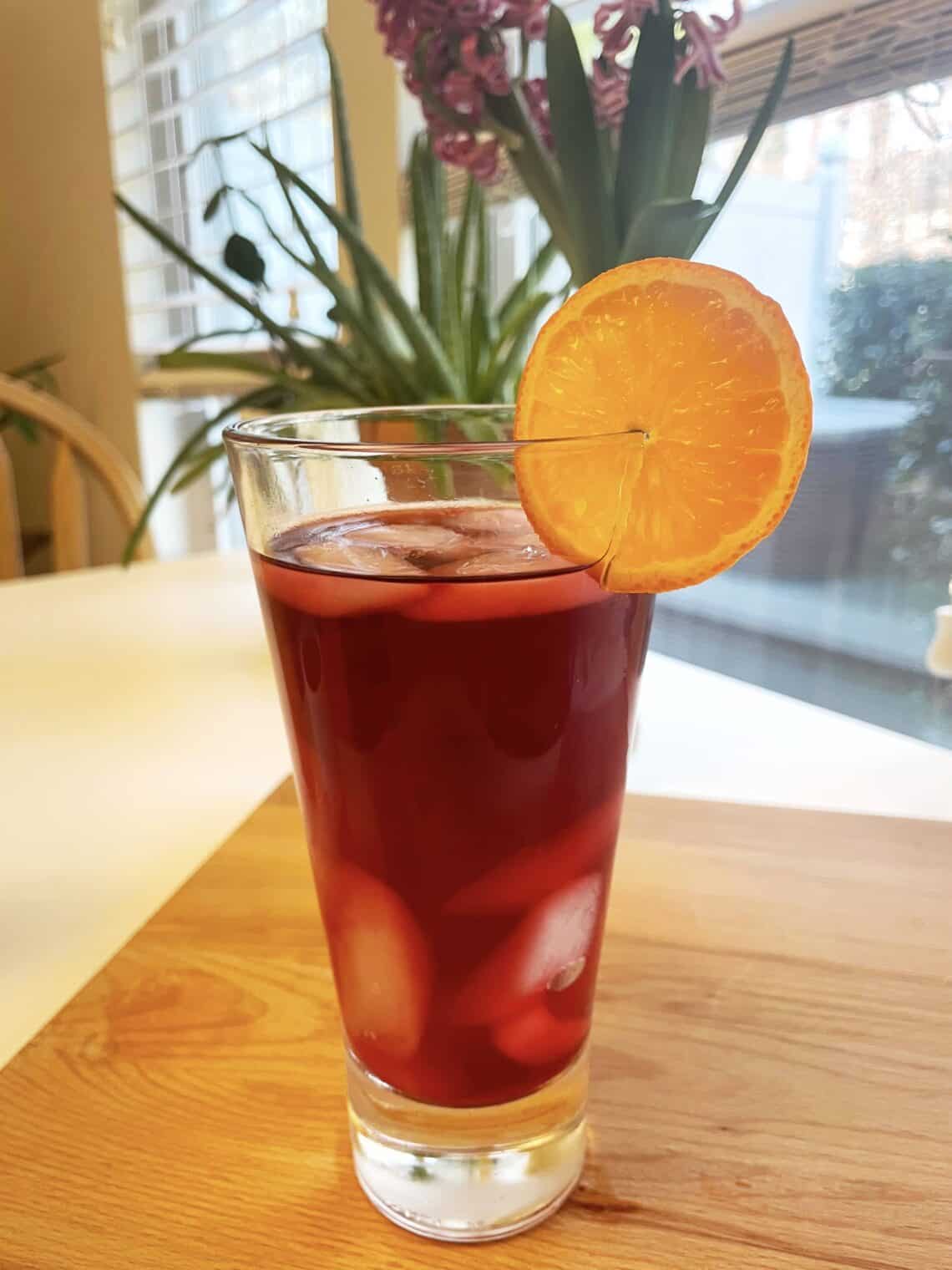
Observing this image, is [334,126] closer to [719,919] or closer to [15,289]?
[719,919]

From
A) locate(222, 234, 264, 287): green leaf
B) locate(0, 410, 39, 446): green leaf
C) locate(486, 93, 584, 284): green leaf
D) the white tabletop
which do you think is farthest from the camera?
locate(0, 410, 39, 446): green leaf

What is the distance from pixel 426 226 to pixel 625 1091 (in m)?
0.79

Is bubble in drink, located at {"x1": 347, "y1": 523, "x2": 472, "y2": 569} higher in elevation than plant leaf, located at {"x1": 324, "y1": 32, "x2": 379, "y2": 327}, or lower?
lower

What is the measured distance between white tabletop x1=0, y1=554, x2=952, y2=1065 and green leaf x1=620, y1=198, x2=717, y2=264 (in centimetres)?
40

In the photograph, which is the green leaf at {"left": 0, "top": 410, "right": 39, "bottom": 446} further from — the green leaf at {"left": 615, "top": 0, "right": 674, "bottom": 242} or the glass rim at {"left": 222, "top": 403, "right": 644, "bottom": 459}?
the glass rim at {"left": 222, "top": 403, "right": 644, "bottom": 459}

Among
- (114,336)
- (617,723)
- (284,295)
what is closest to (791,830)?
(617,723)

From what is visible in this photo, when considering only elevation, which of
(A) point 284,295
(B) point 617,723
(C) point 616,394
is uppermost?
(A) point 284,295

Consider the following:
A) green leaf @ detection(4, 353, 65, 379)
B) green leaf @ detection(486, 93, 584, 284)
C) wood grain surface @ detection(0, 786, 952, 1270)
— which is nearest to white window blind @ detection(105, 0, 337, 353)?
green leaf @ detection(4, 353, 65, 379)

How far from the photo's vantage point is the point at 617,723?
398 mm

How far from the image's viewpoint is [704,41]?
68cm

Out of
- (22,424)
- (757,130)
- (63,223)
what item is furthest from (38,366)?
(757,130)

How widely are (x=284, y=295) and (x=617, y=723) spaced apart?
2.19 metres

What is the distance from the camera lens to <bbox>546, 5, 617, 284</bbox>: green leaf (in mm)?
681

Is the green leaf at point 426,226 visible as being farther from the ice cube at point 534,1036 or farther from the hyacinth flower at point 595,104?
the ice cube at point 534,1036
